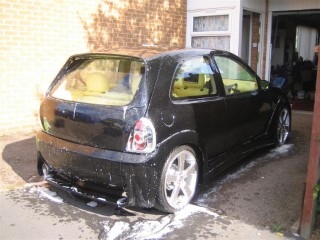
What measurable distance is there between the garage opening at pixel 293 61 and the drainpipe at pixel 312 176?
7396 millimetres

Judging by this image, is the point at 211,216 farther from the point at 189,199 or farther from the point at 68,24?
the point at 68,24

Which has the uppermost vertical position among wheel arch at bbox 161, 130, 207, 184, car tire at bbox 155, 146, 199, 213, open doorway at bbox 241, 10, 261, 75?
open doorway at bbox 241, 10, 261, 75

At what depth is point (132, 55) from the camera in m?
3.96

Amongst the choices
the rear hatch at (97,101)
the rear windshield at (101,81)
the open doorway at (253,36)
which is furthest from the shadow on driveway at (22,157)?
the open doorway at (253,36)

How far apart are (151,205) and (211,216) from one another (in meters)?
0.68

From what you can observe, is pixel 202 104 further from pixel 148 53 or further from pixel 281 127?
pixel 281 127

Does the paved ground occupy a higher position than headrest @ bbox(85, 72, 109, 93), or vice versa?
headrest @ bbox(85, 72, 109, 93)

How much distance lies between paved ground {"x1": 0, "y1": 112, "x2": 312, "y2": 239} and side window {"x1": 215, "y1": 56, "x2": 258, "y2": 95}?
111 cm

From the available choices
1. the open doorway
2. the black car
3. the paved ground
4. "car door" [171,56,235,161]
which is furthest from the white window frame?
"car door" [171,56,235,161]

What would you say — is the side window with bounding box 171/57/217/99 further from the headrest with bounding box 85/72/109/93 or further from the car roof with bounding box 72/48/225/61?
the headrest with bounding box 85/72/109/93

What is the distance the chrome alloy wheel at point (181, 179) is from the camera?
385 centimetres

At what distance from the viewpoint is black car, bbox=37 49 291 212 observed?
3.54 meters

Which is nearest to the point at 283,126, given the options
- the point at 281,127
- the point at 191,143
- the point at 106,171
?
the point at 281,127

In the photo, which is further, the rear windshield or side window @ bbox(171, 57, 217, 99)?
side window @ bbox(171, 57, 217, 99)
